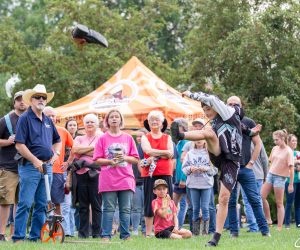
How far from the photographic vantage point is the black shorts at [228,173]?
36.4 feet

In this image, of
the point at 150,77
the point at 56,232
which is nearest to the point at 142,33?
the point at 150,77

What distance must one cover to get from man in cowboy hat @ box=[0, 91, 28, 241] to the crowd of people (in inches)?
0.6

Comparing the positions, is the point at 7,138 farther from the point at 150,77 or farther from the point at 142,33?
the point at 142,33

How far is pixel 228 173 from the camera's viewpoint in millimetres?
11117

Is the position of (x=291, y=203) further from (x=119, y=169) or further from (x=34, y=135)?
(x=34, y=135)

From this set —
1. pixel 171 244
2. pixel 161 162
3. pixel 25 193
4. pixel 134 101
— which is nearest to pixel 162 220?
pixel 161 162

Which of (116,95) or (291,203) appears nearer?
(291,203)

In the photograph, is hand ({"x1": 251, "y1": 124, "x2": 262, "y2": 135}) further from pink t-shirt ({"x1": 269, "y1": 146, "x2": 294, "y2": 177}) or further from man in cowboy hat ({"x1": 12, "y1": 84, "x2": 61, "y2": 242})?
pink t-shirt ({"x1": 269, "y1": 146, "x2": 294, "y2": 177})

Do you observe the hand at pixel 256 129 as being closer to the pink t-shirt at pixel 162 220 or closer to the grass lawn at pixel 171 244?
the grass lawn at pixel 171 244

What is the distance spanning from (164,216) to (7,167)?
2.53 metres

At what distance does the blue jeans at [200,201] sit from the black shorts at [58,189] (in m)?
2.30

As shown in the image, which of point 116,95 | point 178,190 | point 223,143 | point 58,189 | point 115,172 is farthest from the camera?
point 116,95

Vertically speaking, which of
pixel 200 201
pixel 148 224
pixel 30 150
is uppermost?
pixel 30 150

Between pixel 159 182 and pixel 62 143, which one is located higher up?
pixel 62 143
